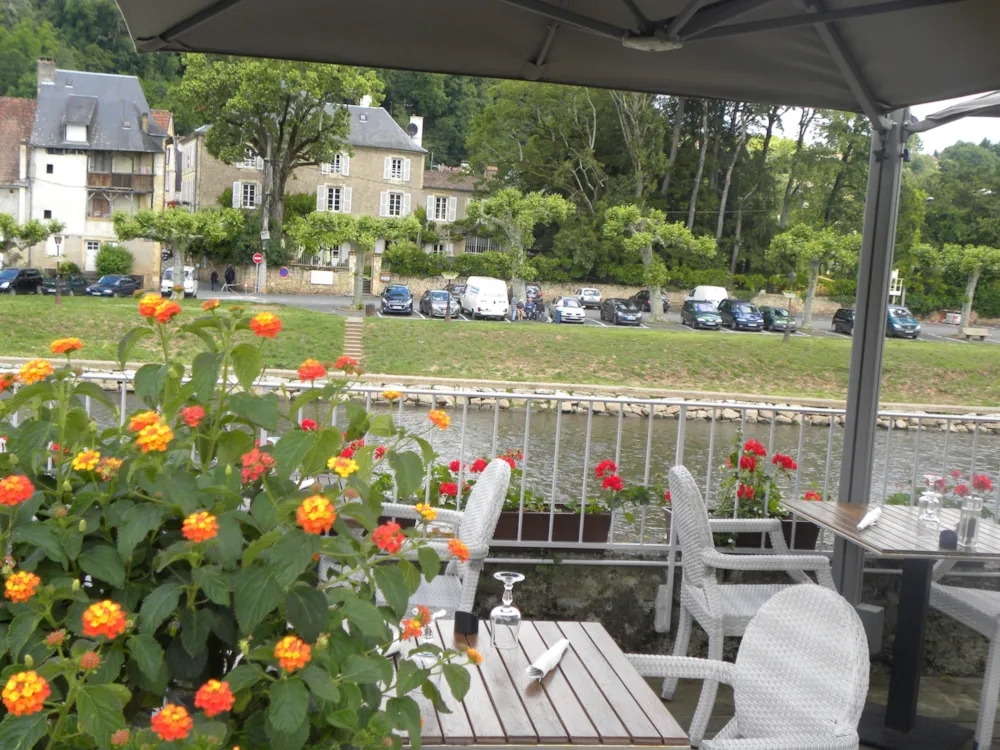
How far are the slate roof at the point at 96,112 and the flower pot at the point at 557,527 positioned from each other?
33056 mm

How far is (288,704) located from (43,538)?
347 mm

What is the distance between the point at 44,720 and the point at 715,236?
3606cm

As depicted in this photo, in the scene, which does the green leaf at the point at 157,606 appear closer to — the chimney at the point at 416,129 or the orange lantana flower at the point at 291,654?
the orange lantana flower at the point at 291,654

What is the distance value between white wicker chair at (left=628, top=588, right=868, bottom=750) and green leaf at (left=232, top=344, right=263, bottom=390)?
94 cm

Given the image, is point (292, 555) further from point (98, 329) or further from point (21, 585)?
point (98, 329)

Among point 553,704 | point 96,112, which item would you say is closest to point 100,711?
point 553,704

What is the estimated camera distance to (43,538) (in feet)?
3.71

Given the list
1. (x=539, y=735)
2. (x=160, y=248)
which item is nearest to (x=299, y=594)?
(x=539, y=735)

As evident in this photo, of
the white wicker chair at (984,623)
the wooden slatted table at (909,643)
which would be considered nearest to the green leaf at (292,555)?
the wooden slatted table at (909,643)

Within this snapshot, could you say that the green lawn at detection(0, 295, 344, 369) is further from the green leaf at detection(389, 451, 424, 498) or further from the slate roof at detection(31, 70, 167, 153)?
the green leaf at detection(389, 451, 424, 498)

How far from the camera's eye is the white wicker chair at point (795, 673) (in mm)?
1649

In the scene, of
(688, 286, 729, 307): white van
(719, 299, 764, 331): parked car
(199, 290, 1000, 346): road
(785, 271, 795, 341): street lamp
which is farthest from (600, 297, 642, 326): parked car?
(785, 271, 795, 341): street lamp

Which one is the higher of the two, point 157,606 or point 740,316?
point 157,606

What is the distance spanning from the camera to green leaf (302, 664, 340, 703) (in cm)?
105
